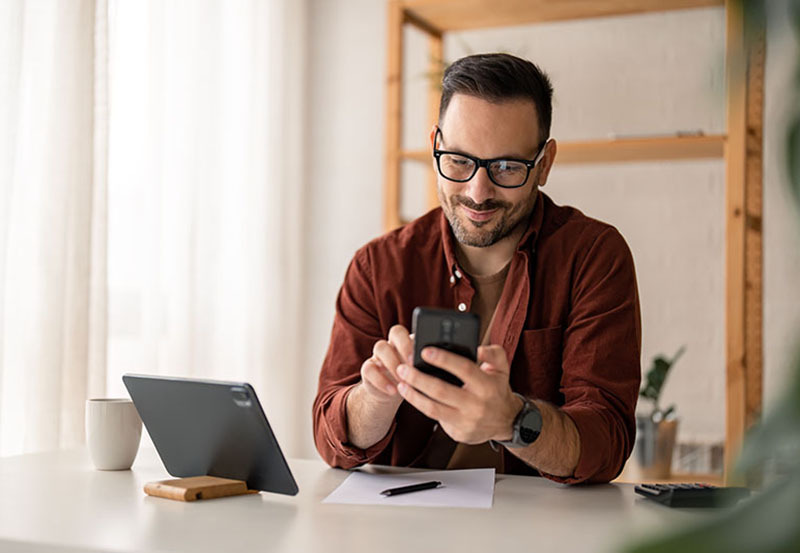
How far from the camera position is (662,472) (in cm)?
263

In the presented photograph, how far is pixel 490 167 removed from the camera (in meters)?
1.65

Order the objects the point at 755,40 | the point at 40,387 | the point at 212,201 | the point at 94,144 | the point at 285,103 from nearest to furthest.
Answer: the point at 755,40, the point at 40,387, the point at 94,144, the point at 212,201, the point at 285,103

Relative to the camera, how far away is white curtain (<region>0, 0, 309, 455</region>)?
205 cm

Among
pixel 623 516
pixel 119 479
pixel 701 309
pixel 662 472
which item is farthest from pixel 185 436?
pixel 701 309

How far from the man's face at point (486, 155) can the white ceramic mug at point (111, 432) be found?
700 mm

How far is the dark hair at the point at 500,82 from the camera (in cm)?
166

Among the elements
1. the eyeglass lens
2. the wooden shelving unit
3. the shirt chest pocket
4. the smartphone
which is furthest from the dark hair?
the wooden shelving unit

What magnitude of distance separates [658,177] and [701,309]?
0.48 m

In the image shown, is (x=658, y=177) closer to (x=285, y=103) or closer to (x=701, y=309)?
(x=701, y=309)

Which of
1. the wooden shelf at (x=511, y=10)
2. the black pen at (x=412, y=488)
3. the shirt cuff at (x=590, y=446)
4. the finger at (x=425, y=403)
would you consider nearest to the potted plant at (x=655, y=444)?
the wooden shelf at (x=511, y=10)

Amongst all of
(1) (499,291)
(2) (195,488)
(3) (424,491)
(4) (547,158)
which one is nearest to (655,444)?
(1) (499,291)

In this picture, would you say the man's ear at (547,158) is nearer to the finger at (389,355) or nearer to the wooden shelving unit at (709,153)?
the finger at (389,355)

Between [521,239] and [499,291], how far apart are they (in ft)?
0.38

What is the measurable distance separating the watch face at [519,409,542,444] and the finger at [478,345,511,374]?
10cm
